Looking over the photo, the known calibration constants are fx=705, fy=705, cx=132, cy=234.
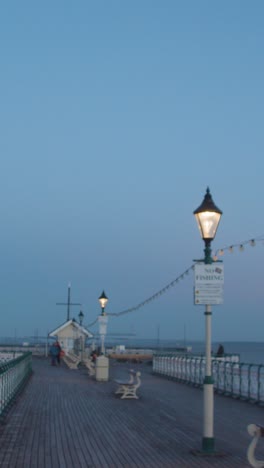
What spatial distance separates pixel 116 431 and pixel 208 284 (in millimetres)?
3592

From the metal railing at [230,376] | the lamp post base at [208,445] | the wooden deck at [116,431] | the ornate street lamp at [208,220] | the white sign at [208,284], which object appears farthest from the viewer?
the metal railing at [230,376]

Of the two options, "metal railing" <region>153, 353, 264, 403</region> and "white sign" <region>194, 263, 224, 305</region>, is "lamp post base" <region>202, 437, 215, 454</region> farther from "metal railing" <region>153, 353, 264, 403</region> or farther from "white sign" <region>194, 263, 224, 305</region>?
"metal railing" <region>153, 353, 264, 403</region>

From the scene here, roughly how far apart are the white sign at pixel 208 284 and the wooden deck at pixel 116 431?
7.28ft

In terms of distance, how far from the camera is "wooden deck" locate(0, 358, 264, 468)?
380 inches

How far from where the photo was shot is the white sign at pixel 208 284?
415 inches

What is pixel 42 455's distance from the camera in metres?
9.88

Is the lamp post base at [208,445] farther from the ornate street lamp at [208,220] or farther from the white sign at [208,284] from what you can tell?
the ornate street lamp at [208,220]

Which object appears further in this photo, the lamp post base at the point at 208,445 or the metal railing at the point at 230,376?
the metal railing at the point at 230,376

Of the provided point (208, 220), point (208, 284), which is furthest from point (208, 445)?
point (208, 220)

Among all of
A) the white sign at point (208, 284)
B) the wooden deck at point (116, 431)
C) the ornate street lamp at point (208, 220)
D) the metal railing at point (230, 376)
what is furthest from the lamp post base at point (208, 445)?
the metal railing at point (230, 376)

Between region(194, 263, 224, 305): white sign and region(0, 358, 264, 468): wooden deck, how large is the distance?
2220mm

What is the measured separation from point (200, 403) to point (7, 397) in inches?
211

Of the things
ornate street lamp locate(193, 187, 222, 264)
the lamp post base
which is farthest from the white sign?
the lamp post base

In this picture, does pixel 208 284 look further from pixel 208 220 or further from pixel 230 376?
pixel 230 376
